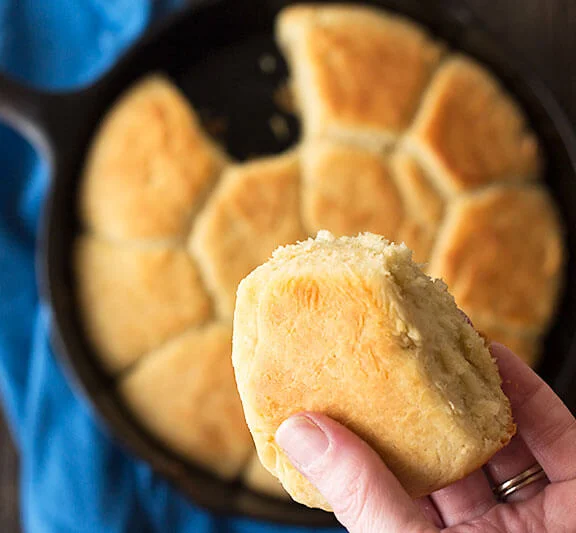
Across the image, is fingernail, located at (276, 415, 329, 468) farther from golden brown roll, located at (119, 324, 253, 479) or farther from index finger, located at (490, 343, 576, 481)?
golden brown roll, located at (119, 324, 253, 479)

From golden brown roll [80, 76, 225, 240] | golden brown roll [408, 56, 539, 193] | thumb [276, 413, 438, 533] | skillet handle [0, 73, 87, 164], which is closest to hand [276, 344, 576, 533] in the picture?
thumb [276, 413, 438, 533]

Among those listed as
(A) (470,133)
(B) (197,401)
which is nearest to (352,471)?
(B) (197,401)

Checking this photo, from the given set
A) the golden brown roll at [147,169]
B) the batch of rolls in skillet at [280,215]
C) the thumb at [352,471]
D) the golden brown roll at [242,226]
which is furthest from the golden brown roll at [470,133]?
the thumb at [352,471]

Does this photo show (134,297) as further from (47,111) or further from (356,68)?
(356,68)

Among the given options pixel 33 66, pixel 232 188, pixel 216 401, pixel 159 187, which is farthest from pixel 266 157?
pixel 33 66

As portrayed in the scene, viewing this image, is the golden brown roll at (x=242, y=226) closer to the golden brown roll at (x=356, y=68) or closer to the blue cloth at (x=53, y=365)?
Answer: the golden brown roll at (x=356, y=68)
